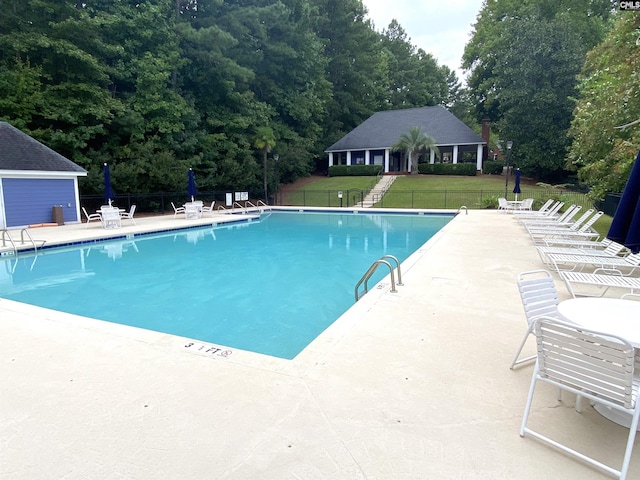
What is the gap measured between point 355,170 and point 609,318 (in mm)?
31336

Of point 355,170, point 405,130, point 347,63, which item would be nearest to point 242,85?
point 355,170

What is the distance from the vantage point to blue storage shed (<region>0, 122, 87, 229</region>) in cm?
1406

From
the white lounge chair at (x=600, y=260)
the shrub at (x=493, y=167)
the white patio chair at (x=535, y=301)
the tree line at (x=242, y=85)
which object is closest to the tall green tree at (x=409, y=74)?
the tree line at (x=242, y=85)

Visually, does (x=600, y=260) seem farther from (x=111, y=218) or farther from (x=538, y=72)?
(x=538, y=72)

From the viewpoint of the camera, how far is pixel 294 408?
2.72m

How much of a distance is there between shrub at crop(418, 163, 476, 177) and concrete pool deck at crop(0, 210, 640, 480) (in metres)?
28.2

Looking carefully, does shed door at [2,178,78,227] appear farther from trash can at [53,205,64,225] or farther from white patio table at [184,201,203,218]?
white patio table at [184,201,203,218]

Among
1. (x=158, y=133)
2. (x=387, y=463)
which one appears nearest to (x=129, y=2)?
(x=158, y=133)

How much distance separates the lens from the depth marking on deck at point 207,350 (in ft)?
12.0

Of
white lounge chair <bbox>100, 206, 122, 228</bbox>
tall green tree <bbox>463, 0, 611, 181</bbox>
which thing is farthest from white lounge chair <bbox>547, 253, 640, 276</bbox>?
tall green tree <bbox>463, 0, 611, 181</bbox>

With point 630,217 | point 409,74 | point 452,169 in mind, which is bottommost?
point 630,217

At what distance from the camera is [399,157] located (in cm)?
3584

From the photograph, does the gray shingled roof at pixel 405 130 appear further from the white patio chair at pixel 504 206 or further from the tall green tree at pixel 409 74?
the white patio chair at pixel 504 206

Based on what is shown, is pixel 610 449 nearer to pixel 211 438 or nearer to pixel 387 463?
pixel 387 463
